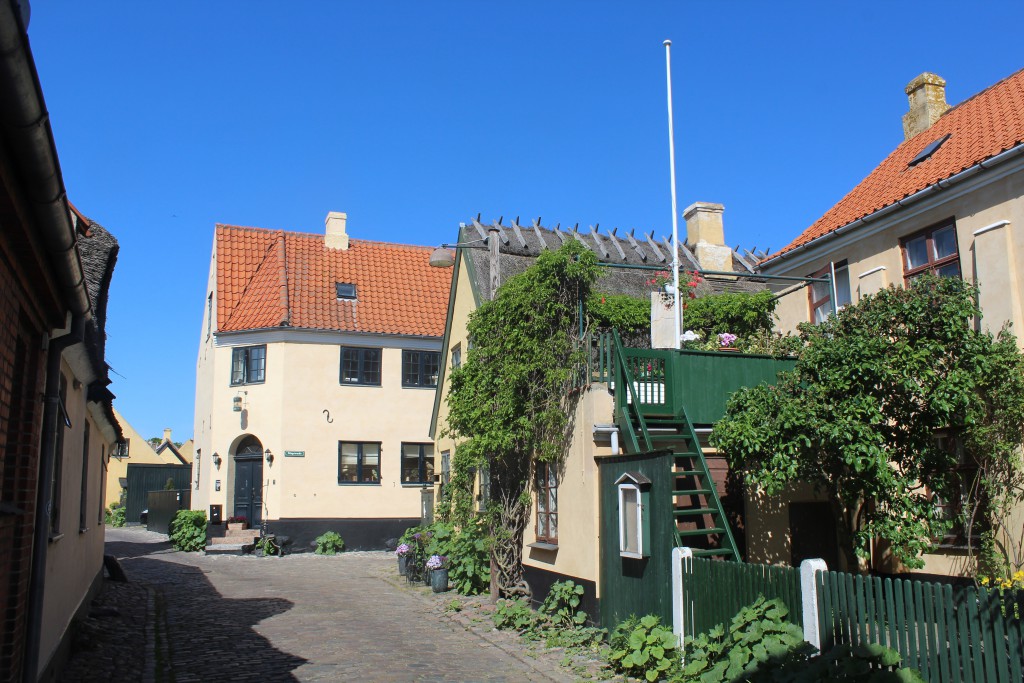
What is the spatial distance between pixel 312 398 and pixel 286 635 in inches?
570

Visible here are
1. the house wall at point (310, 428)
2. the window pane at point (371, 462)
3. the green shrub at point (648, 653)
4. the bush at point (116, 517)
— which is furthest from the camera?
the bush at point (116, 517)

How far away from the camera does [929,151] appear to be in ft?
47.0

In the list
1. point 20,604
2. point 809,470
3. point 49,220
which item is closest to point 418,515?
point 809,470

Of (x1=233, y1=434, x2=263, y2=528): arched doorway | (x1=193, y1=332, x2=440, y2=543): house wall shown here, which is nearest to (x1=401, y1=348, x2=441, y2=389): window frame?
(x1=193, y1=332, x2=440, y2=543): house wall

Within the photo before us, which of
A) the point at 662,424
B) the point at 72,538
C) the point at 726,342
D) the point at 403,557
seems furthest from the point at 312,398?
the point at 662,424

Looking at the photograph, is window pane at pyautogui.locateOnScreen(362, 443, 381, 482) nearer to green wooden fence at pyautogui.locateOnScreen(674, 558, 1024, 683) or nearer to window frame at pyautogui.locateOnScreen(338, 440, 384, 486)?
window frame at pyautogui.locateOnScreen(338, 440, 384, 486)

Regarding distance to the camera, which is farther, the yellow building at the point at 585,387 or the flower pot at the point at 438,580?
the flower pot at the point at 438,580

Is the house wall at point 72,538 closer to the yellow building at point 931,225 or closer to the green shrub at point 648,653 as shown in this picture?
→ the green shrub at point 648,653

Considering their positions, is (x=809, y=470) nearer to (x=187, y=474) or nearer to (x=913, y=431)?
(x=913, y=431)

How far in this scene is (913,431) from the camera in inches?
391

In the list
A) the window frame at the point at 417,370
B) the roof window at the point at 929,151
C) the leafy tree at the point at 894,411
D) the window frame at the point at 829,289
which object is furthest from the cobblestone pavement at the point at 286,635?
the roof window at the point at 929,151

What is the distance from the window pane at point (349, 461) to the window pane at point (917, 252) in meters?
17.7

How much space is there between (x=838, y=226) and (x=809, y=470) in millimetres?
5583

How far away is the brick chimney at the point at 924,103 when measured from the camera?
54.4 feet
